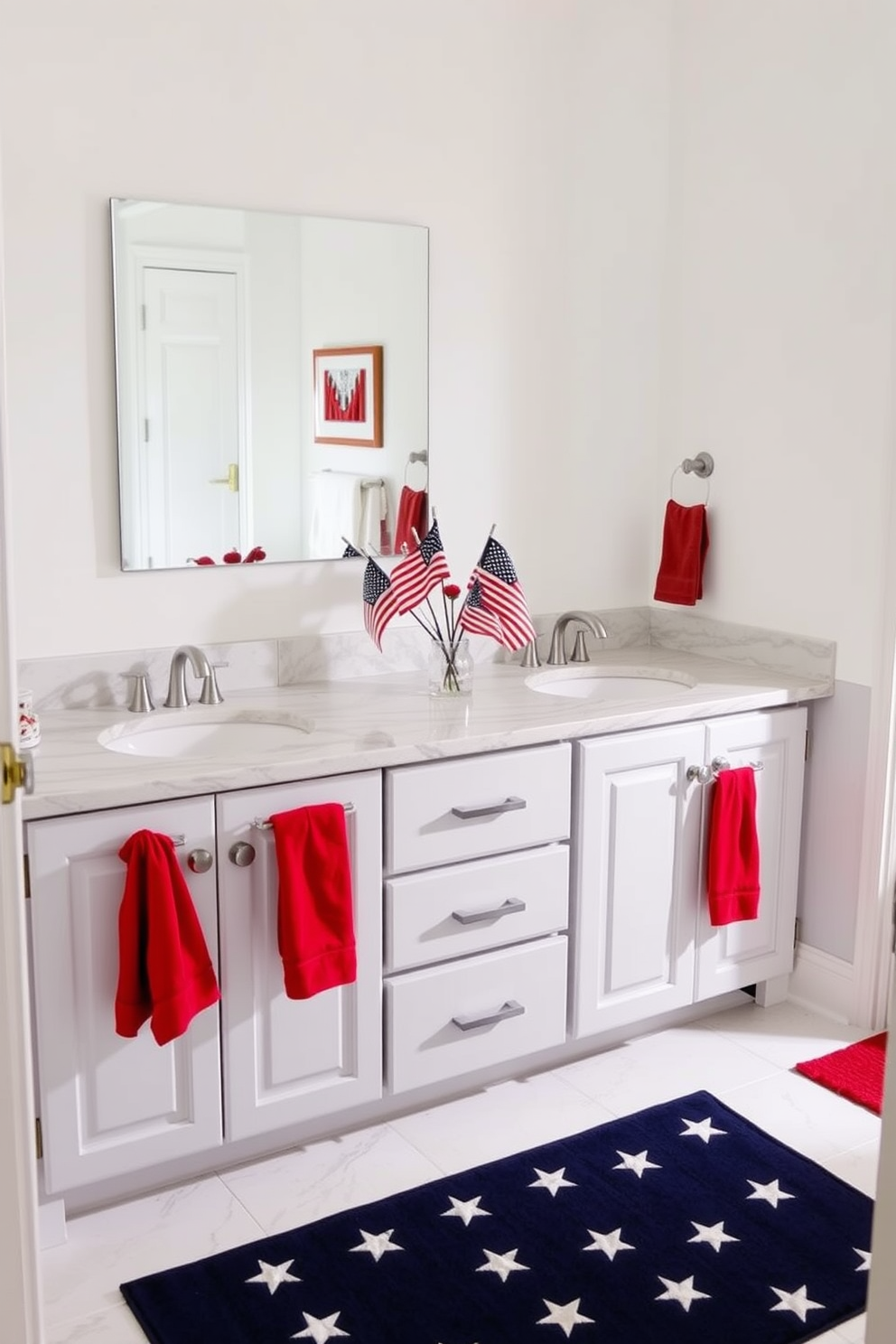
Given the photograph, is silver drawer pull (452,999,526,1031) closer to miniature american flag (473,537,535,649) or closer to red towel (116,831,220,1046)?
red towel (116,831,220,1046)

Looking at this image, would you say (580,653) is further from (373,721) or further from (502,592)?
(373,721)

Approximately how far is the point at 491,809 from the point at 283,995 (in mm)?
552

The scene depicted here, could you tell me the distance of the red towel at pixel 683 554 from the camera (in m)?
3.48

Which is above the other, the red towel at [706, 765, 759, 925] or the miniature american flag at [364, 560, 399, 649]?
the miniature american flag at [364, 560, 399, 649]

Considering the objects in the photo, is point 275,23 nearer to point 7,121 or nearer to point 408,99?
point 408,99

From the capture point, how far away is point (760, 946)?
3.29 m

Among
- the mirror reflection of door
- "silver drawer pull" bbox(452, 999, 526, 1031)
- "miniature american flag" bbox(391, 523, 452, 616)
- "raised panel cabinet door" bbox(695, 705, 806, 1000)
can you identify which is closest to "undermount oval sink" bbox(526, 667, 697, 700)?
A: "raised panel cabinet door" bbox(695, 705, 806, 1000)

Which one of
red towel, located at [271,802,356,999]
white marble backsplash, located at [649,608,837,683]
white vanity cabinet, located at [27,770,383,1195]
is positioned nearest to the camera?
white vanity cabinet, located at [27,770,383,1195]

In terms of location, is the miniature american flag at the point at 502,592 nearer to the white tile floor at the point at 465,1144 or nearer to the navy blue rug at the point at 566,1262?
the white tile floor at the point at 465,1144

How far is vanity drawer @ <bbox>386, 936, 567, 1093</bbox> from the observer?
9.02 ft

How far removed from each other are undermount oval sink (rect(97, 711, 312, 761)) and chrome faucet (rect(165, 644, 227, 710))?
45 millimetres

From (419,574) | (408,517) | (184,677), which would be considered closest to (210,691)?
(184,677)

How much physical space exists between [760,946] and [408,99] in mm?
2124

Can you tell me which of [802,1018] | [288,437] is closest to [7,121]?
[288,437]
